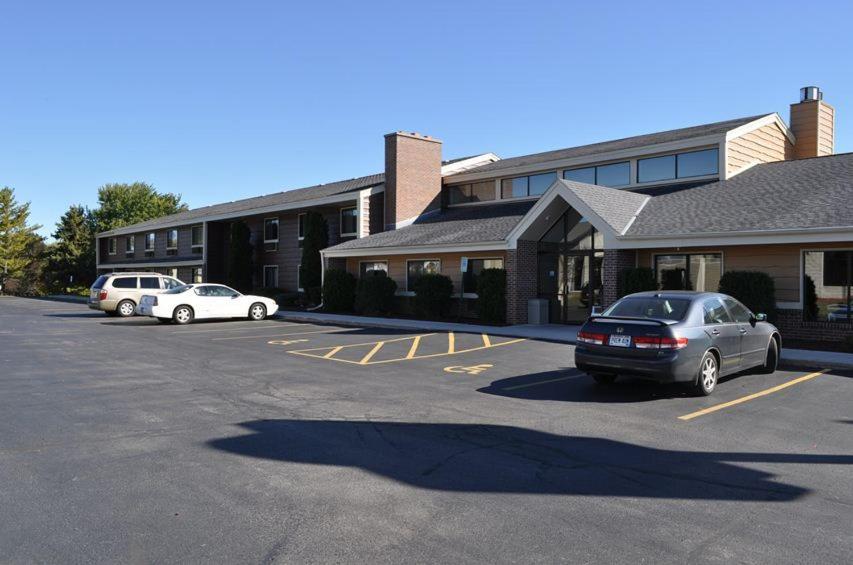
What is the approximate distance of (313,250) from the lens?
2967 centimetres

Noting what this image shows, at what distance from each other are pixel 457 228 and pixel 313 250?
858 centimetres

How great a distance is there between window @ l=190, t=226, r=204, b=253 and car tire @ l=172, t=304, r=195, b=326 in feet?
61.2

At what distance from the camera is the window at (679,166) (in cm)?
2094

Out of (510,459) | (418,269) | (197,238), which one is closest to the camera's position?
(510,459)

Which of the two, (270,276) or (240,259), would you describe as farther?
(270,276)

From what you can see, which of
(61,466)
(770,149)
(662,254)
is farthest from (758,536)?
(770,149)

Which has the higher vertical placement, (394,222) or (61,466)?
(394,222)

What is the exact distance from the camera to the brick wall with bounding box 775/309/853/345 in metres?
15.0

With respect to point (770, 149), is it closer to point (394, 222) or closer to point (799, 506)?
point (394, 222)

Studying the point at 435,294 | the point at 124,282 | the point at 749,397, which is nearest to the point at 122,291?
the point at 124,282

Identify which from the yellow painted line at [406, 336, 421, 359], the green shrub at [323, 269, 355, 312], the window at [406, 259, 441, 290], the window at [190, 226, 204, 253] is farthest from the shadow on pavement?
the window at [190, 226, 204, 253]

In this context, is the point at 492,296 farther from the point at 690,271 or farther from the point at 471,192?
the point at 471,192

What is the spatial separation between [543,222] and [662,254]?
3774 mm

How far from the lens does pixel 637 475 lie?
18.2 feet
